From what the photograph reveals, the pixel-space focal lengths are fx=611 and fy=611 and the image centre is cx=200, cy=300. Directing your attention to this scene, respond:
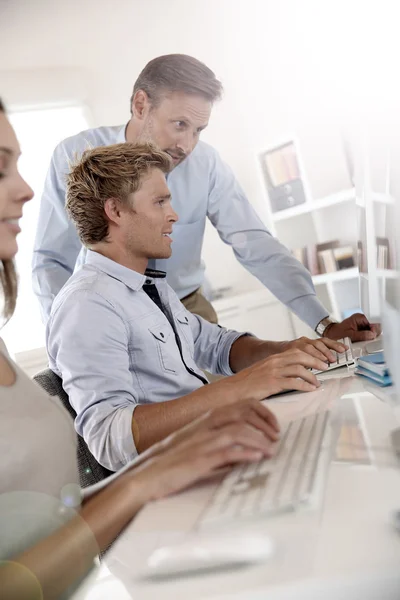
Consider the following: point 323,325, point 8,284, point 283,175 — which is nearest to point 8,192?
point 8,284

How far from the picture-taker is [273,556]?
37cm

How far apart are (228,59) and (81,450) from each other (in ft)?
2.11

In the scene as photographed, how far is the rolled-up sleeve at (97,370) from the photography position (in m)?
0.84

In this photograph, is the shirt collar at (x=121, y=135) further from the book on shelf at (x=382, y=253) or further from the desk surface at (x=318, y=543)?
the desk surface at (x=318, y=543)

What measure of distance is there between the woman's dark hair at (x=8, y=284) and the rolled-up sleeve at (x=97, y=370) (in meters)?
0.09

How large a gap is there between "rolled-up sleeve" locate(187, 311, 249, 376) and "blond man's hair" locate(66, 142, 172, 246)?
222 millimetres

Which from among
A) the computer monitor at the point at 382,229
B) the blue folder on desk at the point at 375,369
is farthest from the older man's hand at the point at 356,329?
the computer monitor at the point at 382,229

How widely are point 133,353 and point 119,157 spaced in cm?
30

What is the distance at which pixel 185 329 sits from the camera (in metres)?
1.03

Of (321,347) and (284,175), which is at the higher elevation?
(284,175)

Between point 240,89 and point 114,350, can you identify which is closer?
point 114,350

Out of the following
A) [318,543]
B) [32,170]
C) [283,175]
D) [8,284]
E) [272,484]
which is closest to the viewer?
[318,543]

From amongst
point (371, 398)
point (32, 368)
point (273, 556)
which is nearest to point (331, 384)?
point (371, 398)

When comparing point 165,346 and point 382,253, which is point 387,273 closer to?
point 382,253
